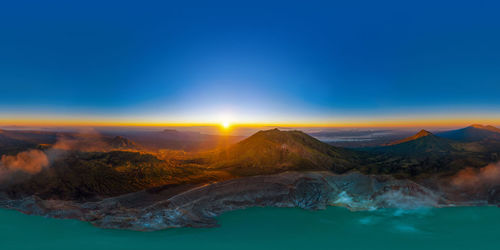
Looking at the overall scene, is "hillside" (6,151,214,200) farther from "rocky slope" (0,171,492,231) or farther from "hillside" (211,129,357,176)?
"hillside" (211,129,357,176)

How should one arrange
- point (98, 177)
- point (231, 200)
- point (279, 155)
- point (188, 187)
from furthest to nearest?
point (279, 155)
point (98, 177)
point (188, 187)
point (231, 200)

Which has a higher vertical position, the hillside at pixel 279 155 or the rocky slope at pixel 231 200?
the hillside at pixel 279 155

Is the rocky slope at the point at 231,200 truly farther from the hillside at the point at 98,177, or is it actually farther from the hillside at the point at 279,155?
the hillside at the point at 279,155

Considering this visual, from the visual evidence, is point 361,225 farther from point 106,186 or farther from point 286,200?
point 106,186

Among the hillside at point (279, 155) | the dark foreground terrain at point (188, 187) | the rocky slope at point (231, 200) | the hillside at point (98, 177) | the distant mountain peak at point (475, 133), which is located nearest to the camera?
the rocky slope at point (231, 200)

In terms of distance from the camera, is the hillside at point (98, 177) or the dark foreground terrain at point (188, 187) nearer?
the dark foreground terrain at point (188, 187)

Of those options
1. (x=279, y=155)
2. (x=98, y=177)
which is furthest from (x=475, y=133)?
(x=98, y=177)

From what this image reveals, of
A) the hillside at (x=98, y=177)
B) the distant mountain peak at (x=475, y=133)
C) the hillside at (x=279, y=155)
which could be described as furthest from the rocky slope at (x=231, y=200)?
the distant mountain peak at (x=475, y=133)

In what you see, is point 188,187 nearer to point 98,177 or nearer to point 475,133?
point 98,177

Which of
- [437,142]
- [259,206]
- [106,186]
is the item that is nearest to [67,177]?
[106,186]

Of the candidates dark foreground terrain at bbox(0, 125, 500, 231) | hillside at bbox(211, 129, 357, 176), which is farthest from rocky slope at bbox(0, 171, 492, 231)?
hillside at bbox(211, 129, 357, 176)

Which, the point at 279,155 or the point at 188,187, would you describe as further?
the point at 279,155
